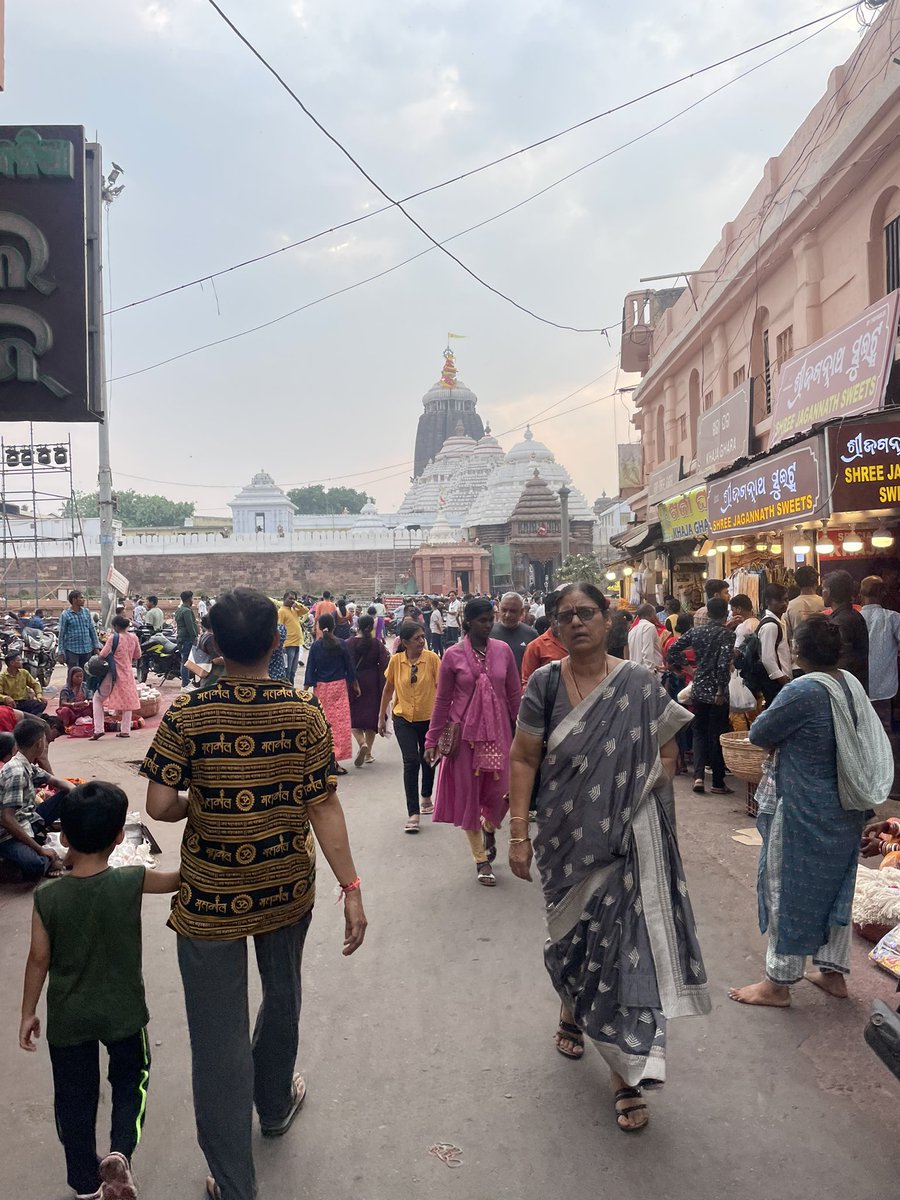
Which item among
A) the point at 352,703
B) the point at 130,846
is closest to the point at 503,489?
the point at 352,703

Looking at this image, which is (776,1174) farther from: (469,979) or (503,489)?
(503,489)

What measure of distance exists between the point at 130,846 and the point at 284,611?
6.28 metres

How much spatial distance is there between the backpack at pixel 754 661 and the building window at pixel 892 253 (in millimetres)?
4089

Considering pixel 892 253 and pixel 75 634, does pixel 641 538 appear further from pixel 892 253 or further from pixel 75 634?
pixel 75 634

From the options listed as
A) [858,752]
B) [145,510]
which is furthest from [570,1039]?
[145,510]

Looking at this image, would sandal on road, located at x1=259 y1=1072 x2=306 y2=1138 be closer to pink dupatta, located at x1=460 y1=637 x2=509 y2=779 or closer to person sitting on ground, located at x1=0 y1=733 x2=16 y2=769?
pink dupatta, located at x1=460 y1=637 x2=509 y2=779

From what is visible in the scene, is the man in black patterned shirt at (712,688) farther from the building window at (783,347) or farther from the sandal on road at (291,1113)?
the building window at (783,347)

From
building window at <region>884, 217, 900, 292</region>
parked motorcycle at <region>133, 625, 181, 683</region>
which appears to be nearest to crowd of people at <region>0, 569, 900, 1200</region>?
building window at <region>884, 217, 900, 292</region>

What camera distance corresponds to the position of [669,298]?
21703mm

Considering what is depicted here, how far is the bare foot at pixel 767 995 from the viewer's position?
130 inches

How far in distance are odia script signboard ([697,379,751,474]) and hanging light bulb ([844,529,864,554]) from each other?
2.50 meters

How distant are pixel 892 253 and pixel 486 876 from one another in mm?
7371

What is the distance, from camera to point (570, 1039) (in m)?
2.99

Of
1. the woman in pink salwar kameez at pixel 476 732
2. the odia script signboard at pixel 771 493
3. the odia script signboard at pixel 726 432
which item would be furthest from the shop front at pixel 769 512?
the woman in pink salwar kameez at pixel 476 732
